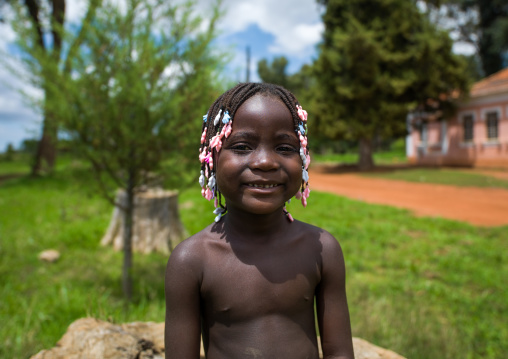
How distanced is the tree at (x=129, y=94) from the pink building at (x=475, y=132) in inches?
752

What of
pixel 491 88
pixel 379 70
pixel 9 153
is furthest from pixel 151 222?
pixel 9 153

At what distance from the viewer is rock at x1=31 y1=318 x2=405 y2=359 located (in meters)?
2.12

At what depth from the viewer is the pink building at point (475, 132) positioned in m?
18.6

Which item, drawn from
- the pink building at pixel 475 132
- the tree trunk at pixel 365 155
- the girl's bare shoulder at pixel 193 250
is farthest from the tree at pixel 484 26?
the girl's bare shoulder at pixel 193 250

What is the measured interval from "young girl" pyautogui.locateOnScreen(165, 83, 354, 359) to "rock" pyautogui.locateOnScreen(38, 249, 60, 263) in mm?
4633

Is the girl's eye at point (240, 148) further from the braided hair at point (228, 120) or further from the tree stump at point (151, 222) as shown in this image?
the tree stump at point (151, 222)

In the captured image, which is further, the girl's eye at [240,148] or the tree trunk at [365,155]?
the tree trunk at [365,155]

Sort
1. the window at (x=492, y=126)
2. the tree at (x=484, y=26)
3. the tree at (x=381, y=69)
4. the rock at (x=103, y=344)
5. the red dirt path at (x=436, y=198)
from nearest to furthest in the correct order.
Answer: the rock at (x=103, y=344)
the red dirt path at (x=436, y=198)
the tree at (x=381, y=69)
the window at (x=492, y=126)
the tree at (x=484, y=26)

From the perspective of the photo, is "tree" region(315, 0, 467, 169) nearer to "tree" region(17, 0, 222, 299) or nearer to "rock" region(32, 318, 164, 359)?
"tree" region(17, 0, 222, 299)

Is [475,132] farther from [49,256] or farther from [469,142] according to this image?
[49,256]

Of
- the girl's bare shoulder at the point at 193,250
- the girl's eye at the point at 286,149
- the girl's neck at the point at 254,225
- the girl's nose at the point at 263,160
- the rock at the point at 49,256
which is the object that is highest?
the girl's eye at the point at 286,149

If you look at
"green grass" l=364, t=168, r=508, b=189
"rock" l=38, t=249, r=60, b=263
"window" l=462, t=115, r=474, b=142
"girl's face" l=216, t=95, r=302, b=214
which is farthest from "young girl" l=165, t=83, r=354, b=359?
"window" l=462, t=115, r=474, b=142

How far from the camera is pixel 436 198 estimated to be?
10859mm

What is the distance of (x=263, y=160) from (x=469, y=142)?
867 inches
